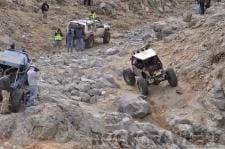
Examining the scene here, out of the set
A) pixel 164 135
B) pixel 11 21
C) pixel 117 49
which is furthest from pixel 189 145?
pixel 11 21

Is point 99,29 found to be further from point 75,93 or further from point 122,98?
point 122,98

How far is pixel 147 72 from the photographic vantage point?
62.2 ft

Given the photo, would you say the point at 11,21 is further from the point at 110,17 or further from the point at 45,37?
the point at 110,17

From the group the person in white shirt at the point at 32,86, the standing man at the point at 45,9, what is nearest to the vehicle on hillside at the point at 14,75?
the person in white shirt at the point at 32,86

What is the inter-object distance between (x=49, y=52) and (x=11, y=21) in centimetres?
412

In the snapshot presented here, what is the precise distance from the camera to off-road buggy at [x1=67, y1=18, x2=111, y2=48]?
28781 mm

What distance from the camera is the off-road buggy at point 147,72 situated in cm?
1872

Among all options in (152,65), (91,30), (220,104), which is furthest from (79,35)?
(220,104)

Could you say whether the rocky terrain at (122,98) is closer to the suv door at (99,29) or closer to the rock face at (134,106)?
the rock face at (134,106)

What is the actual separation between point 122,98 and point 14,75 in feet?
12.6

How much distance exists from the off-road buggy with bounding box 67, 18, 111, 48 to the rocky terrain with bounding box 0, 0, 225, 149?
0.55m

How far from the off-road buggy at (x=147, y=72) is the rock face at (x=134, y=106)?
1316mm

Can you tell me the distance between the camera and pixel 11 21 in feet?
103

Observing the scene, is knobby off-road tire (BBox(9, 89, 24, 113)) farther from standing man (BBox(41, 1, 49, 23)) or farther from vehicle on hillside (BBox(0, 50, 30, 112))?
standing man (BBox(41, 1, 49, 23))
